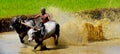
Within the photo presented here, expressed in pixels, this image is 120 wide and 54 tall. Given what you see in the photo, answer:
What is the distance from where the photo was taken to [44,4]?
26.0 meters

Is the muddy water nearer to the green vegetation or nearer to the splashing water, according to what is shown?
the splashing water

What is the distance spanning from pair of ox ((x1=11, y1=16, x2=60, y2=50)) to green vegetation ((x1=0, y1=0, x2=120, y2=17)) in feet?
20.6

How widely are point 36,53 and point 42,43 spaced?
750 mm

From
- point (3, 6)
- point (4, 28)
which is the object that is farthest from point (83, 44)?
point (3, 6)

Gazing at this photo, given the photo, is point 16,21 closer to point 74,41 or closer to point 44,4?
point 74,41

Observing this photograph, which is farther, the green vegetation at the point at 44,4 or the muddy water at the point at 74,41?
the green vegetation at the point at 44,4

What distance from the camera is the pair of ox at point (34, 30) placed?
15680 mm

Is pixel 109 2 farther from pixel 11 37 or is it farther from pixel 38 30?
pixel 38 30

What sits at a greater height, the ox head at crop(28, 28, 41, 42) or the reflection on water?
the ox head at crop(28, 28, 41, 42)

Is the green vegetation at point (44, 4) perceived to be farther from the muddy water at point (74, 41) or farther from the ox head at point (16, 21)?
the ox head at point (16, 21)

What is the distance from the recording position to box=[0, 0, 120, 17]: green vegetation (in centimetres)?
2392

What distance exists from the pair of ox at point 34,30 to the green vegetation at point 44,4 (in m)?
6.28

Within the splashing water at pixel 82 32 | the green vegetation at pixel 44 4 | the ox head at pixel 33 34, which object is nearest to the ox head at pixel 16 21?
the ox head at pixel 33 34

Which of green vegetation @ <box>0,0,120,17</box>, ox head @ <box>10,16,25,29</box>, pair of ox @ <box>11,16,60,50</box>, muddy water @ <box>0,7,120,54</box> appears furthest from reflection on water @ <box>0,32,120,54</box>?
green vegetation @ <box>0,0,120,17</box>
